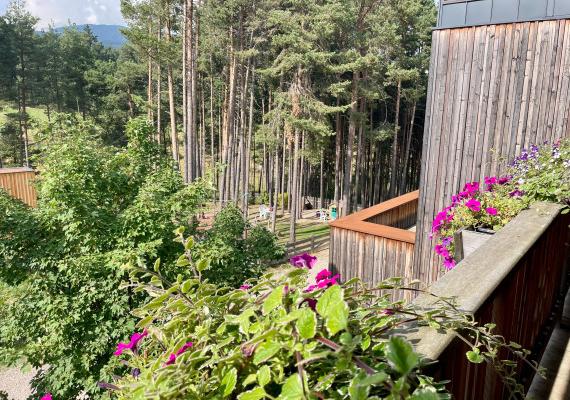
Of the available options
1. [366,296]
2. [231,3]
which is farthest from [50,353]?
[231,3]

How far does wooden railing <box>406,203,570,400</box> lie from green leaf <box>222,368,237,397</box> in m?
0.38

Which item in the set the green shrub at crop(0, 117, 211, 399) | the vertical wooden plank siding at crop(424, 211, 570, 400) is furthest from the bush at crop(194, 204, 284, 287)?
the vertical wooden plank siding at crop(424, 211, 570, 400)

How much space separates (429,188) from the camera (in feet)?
14.8

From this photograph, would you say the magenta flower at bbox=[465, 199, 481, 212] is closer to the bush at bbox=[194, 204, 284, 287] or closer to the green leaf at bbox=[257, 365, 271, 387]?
the green leaf at bbox=[257, 365, 271, 387]

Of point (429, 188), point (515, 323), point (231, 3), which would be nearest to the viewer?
point (515, 323)

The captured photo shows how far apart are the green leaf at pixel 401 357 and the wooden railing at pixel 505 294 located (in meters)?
0.29

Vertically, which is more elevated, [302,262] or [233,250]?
[302,262]

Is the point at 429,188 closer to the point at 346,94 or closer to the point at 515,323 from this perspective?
the point at 515,323

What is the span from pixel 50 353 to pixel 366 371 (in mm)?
5193

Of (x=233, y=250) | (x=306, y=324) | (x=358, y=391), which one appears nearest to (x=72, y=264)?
(x=233, y=250)

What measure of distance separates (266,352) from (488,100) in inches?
161

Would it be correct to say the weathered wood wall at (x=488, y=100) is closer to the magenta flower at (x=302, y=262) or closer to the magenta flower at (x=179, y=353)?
the magenta flower at (x=302, y=262)

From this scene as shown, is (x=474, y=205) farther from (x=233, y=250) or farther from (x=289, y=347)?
(x=233, y=250)

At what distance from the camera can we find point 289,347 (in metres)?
0.69
